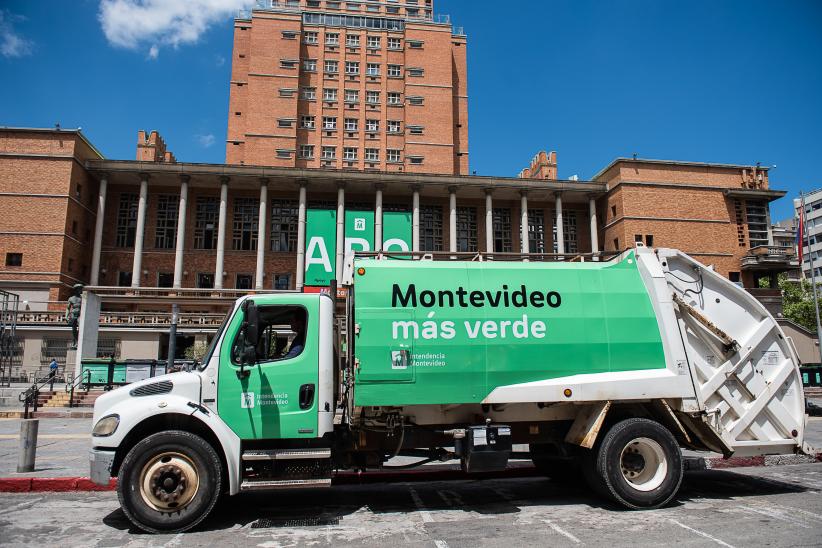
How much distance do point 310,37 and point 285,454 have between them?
58.6 metres

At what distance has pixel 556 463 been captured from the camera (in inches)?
337

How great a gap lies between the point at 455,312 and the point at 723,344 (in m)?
3.97

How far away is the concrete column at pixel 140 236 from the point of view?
4112 centimetres

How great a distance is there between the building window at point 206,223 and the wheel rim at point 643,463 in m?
43.1

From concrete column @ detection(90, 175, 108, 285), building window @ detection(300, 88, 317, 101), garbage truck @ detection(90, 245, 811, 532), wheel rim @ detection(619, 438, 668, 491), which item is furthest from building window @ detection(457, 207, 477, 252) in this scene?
wheel rim @ detection(619, 438, 668, 491)

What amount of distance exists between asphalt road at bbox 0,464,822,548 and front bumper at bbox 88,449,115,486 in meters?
0.60

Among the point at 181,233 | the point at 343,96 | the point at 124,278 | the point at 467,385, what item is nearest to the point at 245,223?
the point at 181,233

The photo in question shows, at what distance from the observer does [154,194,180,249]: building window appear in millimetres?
44781

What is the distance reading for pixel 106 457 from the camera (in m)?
6.20

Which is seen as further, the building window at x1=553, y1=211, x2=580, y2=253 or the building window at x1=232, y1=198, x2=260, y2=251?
the building window at x1=553, y1=211, x2=580, y2=253

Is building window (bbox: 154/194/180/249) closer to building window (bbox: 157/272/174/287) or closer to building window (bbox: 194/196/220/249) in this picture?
building window (bbox: 194/196/220/249)

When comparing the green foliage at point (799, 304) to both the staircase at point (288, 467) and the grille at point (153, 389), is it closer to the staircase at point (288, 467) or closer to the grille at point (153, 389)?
the staircase at point (288, 467)

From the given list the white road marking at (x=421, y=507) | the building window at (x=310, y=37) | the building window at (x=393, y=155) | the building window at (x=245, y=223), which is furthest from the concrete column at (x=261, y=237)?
the white road marking at (x=421, y=507)

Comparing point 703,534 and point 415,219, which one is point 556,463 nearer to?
point 703,534
